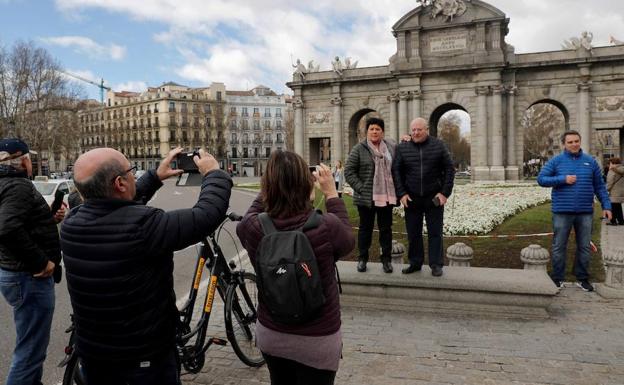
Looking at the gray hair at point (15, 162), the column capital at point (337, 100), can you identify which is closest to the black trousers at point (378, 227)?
the gray hair at point (15, 162)

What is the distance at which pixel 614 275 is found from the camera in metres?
7.02

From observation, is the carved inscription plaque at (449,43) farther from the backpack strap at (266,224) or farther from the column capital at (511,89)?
the backpack strap at (266,224)

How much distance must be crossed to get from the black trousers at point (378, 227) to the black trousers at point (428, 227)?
287 mm

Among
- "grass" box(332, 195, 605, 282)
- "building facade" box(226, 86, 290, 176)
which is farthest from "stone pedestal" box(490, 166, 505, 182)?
"building facade" box(226, 86, 290, 176)

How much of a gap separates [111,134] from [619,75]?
101424 millimetres

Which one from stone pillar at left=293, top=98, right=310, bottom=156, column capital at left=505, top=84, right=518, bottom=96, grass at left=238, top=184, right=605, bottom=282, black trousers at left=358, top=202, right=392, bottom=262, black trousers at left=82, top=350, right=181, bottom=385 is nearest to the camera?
black trousers at left=82, top=350, right=181, bottom=385

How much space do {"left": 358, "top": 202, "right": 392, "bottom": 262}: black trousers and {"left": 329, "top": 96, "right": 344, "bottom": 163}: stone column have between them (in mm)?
31986

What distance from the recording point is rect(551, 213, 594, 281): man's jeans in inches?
290

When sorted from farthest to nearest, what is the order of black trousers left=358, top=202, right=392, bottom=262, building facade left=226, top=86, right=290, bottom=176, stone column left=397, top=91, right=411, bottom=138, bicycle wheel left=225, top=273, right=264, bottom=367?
building facade left=226, top=86, right=290, bottom=176, stone column left=397, top=91, right=411, bottom=138, black trousers left=358, top=202, right=392, bottom=262, bicycle wheel left=225, top=273, right=264, bottom=367

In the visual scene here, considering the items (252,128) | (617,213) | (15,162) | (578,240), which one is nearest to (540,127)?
(252,128)

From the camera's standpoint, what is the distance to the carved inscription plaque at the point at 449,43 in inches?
1363

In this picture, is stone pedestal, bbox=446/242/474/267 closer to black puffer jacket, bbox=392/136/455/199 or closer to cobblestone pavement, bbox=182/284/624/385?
cobblestone pavement, bbox=182/284/624/385

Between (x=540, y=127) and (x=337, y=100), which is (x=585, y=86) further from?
(x=540, y=127)

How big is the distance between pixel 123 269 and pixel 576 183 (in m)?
6.84
